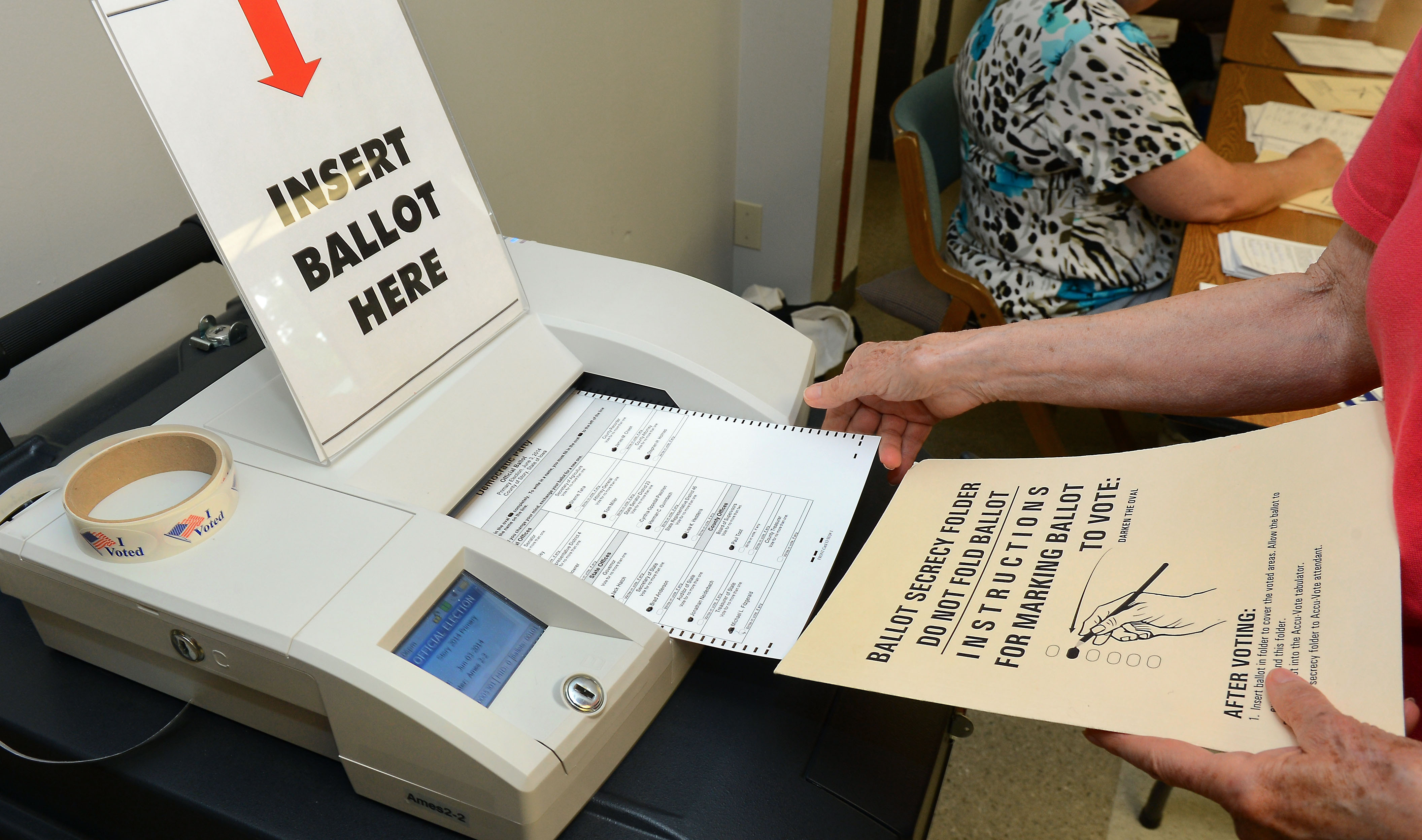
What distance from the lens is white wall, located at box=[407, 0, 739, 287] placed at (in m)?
1.22

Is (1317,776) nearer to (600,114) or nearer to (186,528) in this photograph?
(186,528)

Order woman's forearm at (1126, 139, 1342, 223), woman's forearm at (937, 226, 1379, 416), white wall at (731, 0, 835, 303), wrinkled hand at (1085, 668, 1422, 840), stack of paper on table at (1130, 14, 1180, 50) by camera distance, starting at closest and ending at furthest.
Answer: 1. wrinkled hand at (1085, 668, 1422, 840)
2. woman's forearm at (937, 226, 1379, 416)
3. woman's forearm at (1126, 139, 1342, 223)
4. white wall at (731, 0, 835, 303)
5. stack of paper on table at (1130, 14, 1180, 50)

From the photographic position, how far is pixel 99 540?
48cm

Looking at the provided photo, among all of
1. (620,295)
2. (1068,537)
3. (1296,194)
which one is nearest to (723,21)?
(1296,194)

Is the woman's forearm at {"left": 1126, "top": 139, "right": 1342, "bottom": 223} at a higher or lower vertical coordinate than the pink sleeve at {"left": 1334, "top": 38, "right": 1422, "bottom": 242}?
lower

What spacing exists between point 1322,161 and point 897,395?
1147 mm

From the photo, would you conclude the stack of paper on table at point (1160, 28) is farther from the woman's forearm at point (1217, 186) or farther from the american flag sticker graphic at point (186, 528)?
the american flag sticker graphic at point (186, 528)

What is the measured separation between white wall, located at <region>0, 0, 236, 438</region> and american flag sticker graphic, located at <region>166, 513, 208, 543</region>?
0.38 metres

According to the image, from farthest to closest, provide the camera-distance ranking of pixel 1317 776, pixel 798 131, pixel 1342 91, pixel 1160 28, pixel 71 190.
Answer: pixel 1160 28 < pixel 798 131 < pixel 1342 91 < pixel 71 190 < pixel 1317 776

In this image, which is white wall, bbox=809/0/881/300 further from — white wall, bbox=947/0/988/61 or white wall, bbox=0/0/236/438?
white wall, bbox=0/0/236/438

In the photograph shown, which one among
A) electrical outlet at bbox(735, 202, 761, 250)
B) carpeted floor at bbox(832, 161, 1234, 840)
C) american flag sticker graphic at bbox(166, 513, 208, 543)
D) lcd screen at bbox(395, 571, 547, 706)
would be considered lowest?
carpeted floor at bbox(832, 161, 1234, 840)

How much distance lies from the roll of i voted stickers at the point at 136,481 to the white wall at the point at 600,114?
63 cm

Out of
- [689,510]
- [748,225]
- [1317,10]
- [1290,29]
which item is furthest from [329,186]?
[1317,10]

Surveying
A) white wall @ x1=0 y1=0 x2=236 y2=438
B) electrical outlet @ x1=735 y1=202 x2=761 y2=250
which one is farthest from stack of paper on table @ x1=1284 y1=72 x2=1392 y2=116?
white wall @ x1=0 y1=0 x2=236 y2=438
